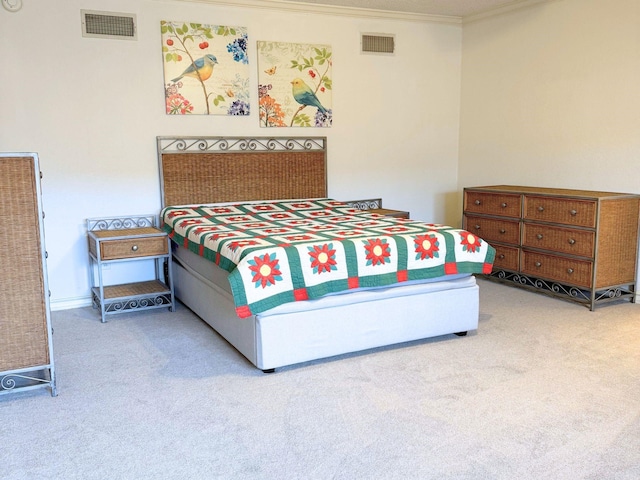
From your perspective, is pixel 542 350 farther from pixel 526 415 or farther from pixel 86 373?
pixel 86 373

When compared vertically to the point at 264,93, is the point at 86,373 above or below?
below

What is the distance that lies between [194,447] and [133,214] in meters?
2.96

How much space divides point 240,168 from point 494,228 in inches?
94.9

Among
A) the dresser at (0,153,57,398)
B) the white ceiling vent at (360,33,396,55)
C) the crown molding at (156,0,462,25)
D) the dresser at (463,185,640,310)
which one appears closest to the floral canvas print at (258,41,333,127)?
the crown molding at (156,0,462,25)

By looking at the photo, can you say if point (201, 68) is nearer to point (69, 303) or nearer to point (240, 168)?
point (240, 168)

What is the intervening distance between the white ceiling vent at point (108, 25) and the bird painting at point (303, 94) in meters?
1.50

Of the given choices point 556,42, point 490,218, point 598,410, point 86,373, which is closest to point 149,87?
point 86,373

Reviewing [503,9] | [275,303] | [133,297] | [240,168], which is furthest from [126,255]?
[503,9]

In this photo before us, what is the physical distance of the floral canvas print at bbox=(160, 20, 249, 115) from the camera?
5.09 meters

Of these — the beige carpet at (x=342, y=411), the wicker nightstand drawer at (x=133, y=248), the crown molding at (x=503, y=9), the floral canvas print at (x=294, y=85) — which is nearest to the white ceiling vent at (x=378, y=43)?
the floral canvas print at (x=294, y=85)

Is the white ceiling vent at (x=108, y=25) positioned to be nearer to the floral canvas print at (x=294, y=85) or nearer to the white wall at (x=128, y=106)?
the white wall at (x=128, y=106)

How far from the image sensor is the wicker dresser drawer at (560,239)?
15.2ft

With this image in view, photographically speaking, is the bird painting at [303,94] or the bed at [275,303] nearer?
the bed at [275,303]

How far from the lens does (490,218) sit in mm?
5539
